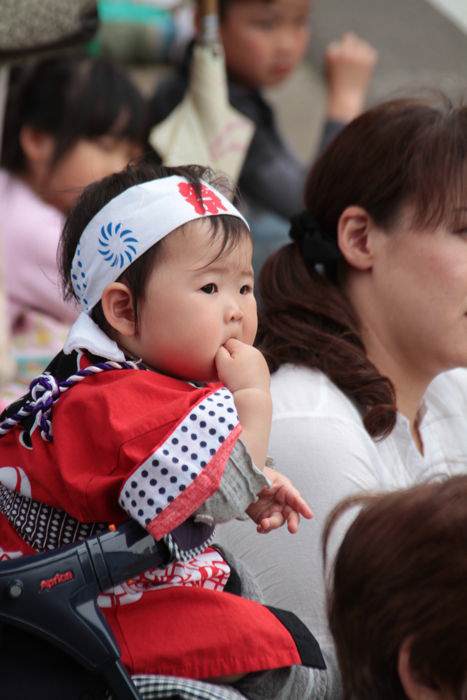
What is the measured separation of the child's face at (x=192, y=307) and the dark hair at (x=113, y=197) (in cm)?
1

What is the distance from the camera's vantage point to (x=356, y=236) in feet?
8.73

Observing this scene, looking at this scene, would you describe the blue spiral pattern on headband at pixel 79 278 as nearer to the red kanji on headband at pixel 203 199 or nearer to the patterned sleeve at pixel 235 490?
the red kanji on headband at pixel 203 199

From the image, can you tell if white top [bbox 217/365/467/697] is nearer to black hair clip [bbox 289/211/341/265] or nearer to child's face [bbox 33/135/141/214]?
black hair clip [bbox 289/211/341/265]

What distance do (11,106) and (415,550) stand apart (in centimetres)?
307

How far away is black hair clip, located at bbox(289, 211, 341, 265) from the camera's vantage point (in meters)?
2.68

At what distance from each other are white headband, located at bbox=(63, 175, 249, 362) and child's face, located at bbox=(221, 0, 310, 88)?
2988 millimetres

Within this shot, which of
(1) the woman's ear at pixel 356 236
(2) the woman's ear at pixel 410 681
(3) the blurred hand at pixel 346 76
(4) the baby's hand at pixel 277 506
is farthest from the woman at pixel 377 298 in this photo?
(3) the blurred hand at pixel 346 76

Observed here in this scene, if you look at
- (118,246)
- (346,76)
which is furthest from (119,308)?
(346,76)

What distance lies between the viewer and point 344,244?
8.71 feet

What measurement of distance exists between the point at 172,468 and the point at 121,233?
1.36 ft

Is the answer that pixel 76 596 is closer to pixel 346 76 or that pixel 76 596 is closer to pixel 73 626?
pixel 73 626

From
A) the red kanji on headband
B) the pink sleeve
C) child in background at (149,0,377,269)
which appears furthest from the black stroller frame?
child in background at (149,0,377,269)

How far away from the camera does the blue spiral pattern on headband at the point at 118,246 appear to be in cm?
187

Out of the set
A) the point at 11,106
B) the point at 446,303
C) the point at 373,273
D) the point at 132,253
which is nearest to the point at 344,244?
the point at 373,273
